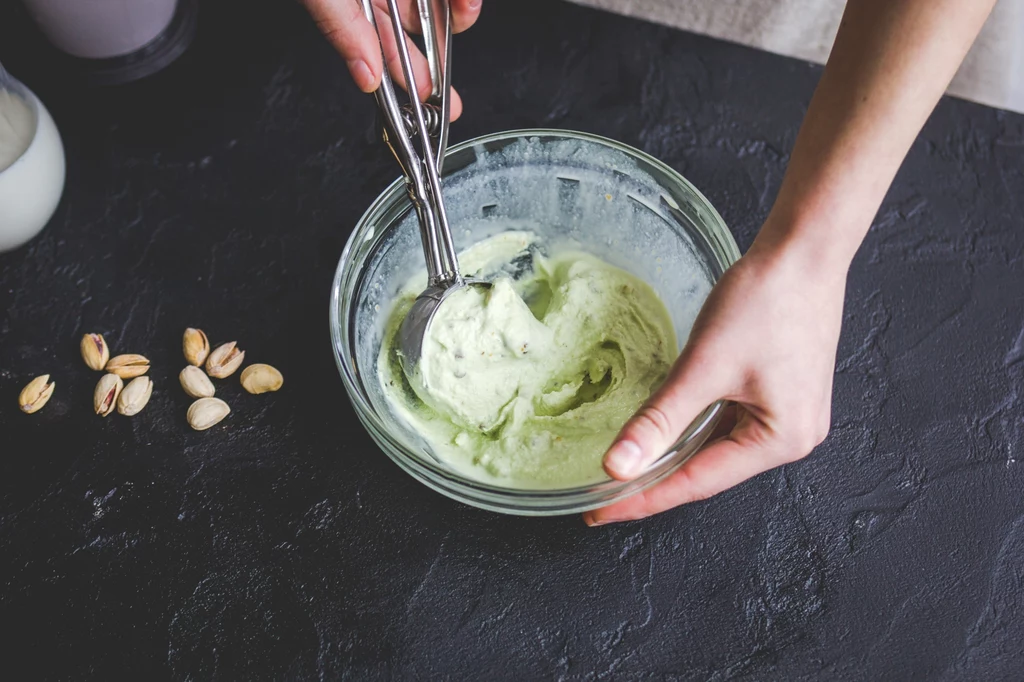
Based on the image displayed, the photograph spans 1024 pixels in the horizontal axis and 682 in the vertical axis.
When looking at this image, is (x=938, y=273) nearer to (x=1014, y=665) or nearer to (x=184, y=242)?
(x=1014, y=665)

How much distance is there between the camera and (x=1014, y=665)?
3.62 ft

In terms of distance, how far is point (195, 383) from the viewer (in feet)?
4.13

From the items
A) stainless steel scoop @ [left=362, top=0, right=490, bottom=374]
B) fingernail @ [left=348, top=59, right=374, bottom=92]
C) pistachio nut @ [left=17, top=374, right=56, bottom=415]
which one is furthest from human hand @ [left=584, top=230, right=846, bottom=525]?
pistachio nut @ [left=17, top=374, right=56, bottom=415]

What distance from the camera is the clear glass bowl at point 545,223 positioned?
3.82ft

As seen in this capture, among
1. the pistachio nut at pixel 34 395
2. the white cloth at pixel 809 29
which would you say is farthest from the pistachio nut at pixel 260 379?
the white cloth at pixel 809 29

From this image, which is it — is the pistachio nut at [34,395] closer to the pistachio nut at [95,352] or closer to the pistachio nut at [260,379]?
the pistachio nut at [95,352]

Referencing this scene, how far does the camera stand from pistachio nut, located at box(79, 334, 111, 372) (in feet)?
4.23

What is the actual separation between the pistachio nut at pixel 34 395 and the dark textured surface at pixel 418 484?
0.6 inches

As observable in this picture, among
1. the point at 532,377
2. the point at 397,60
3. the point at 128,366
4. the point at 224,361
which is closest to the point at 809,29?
the point at 397,60

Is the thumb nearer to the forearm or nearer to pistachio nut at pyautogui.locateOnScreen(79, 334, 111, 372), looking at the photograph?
the forearm

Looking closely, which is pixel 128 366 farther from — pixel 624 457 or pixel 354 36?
pixel 624 457

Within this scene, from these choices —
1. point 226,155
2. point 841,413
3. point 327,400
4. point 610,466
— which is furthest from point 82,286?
point 841,413

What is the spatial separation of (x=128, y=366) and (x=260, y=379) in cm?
20

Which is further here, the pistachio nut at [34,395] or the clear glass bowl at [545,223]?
the pistachio nut at [34,395]
